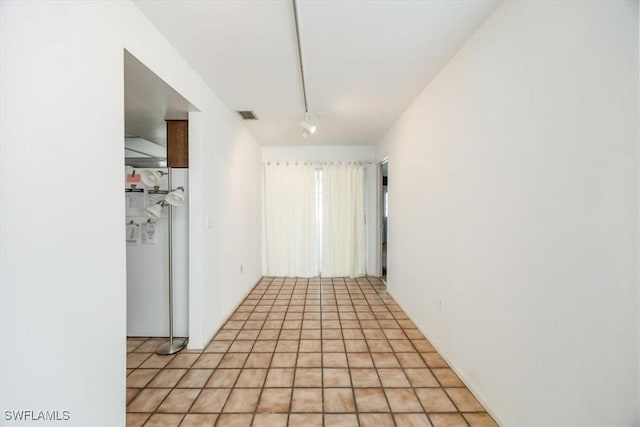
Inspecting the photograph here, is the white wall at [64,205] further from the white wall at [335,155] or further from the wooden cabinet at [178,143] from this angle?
the white wall at [335,155]

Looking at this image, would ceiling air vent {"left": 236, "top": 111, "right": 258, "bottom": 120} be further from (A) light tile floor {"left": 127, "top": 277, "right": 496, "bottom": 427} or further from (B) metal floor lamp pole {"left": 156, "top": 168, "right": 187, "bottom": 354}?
(A) light tile floor {"left": 127, "top": 277, "right": 496, "bottom": 427}

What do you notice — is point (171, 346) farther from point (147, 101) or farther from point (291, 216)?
point (291, 216)

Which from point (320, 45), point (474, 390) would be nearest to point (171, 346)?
point (474, 390)

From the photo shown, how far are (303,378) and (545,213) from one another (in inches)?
77.0

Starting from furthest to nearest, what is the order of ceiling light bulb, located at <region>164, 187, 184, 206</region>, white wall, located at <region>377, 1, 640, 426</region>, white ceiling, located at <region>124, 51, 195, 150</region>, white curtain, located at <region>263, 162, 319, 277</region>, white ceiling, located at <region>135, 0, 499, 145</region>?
white curtain, located at <region>263, 162, 319, 277</region>
ceiling light bulb, located at <region>164, 187, 184, 206</region>
white ceiling, located at <region>124, 51, 195, 150</region>
white ceiling, located at <region>135, 0, 499, 145</region>
white wall, located at <region>377, 1, 640, 426</region>

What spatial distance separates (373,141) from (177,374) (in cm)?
441

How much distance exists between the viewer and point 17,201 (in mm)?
1080

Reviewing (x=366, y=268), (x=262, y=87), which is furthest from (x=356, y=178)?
(x=262, y=87)

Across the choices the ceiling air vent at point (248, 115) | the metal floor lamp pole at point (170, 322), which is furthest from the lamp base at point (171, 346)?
the ceiling air vent at point (248, 115)

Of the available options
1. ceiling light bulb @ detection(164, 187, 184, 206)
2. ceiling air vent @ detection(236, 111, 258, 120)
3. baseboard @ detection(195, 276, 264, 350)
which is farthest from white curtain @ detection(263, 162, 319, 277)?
ceiling light bulb @ detection(164, 187, 184, 206)

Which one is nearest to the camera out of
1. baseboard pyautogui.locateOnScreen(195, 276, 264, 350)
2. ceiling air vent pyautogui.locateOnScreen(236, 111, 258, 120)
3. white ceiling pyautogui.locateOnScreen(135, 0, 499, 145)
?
white ceiling pyautogui.locateOnScreen(135, 0, 499, 145)

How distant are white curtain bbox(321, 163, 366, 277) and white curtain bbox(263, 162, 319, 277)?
0.77ft

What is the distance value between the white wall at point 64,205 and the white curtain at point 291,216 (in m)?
3.72

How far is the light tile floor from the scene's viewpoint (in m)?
1.85
